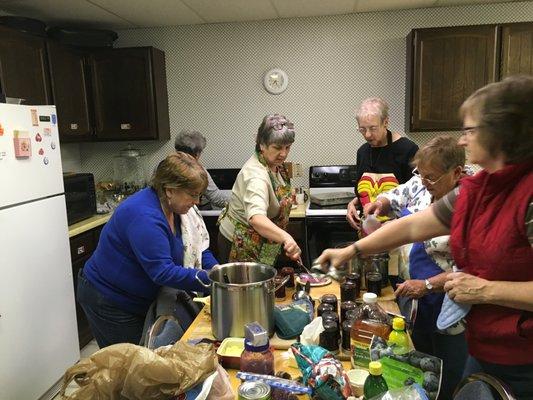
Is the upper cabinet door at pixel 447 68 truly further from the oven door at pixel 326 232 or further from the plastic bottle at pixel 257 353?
the plastic bottle at pixel 257 353

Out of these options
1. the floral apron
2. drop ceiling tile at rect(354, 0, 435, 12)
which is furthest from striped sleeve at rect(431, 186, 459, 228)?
drop ceiling tile at rect(354, 0, 435, 12)

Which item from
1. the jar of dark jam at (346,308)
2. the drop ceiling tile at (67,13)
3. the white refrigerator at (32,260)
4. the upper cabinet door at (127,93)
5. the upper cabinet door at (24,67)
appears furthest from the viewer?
Result: the upper cabinet door at (127,93)

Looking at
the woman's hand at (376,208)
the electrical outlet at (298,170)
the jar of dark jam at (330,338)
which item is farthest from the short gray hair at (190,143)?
the jar of dark jam at (330,338)

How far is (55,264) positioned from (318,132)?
2264 mm

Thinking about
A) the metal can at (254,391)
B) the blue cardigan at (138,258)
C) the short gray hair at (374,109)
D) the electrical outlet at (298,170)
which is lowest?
the metal can at (254,391)

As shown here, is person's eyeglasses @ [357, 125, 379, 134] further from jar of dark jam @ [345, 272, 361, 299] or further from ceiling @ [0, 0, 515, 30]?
ceiling @ [0, 0, 515, 30]

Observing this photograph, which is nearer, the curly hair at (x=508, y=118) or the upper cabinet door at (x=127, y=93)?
the curly hair at (x=508, y=118)

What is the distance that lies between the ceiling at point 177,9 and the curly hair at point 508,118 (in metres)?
2.44

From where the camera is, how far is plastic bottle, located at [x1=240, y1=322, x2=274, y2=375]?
1116mm

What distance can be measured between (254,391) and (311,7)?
2.99 meters

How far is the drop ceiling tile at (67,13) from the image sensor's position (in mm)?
3012

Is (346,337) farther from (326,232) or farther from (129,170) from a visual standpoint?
(129,170)

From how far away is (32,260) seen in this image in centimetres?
231

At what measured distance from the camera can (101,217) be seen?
3221 mm
